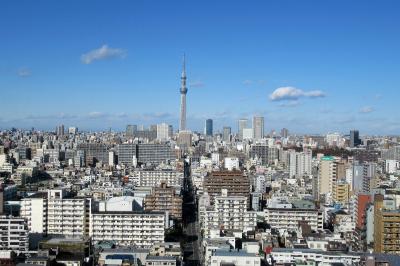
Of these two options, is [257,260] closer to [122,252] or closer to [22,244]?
[122,252]

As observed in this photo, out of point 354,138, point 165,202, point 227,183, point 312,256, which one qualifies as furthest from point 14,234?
point 354,138

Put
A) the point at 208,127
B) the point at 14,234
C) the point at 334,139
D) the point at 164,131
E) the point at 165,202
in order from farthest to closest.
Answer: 1. the point at 208,127
2. the point at 164,131
3. the point at 334,139
4. the point at 165,202
5. the point at 14,234

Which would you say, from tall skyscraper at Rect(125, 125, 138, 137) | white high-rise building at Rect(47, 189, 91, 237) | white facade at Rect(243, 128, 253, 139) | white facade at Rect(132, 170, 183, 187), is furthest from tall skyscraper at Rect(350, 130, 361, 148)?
white high-rise building at Rect(47, 189, 91, 237)

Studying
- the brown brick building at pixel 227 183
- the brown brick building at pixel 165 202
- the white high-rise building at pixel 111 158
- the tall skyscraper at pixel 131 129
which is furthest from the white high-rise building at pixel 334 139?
the brown brick building at pixel 165 202

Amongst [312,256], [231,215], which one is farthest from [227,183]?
[312,256]

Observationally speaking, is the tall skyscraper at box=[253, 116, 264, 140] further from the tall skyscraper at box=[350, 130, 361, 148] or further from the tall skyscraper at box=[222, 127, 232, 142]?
the tall skyscraper at box=[350, 130, 361, 148]

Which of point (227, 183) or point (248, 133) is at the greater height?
point (248, 133)

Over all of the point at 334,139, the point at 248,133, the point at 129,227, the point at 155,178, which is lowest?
the point at 129,227

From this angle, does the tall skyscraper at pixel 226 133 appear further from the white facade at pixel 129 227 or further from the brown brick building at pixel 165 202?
the white facade at pixel 129 227

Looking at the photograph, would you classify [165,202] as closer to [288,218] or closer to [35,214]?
[288,218]

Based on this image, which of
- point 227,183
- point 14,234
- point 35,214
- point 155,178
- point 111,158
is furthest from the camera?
point 111,158

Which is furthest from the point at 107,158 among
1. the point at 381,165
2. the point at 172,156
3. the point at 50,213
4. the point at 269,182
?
the point at 50,213

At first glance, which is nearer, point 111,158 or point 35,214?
point 35,214
